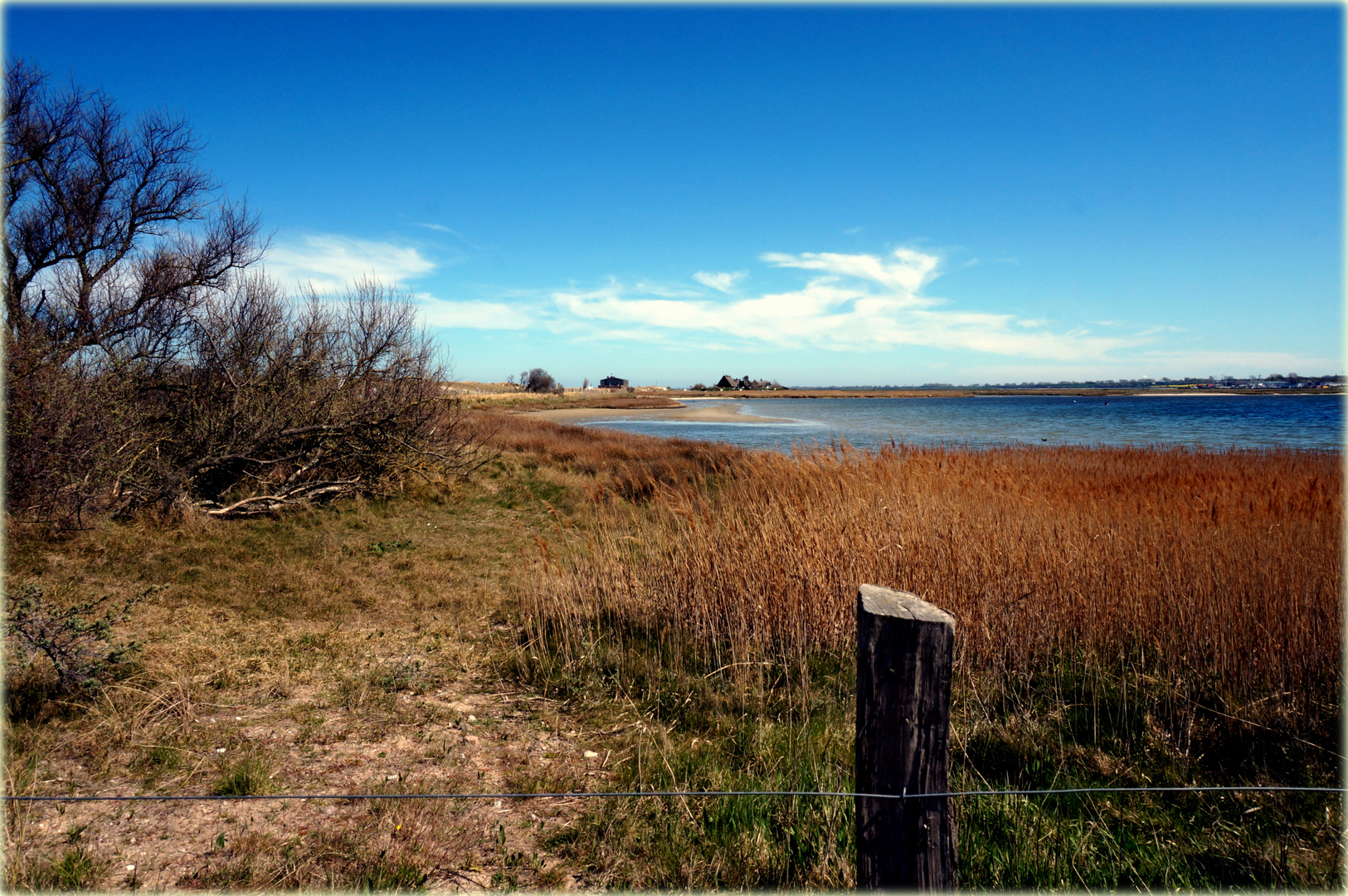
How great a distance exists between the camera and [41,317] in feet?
37.6

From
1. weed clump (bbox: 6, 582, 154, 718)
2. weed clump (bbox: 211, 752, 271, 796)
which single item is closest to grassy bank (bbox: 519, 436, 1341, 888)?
weed clump (bbox: 211, 752, 271, 796)

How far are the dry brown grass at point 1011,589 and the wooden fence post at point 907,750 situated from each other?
234 centimetres

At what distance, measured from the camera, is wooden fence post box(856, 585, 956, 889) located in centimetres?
213

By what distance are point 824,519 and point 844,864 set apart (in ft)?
12.4

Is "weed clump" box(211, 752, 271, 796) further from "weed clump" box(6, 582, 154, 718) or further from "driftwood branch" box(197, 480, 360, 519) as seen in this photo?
"driftwood branch" box(197, 480, 360, 519)

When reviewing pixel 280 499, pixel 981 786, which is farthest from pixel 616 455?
pixel 981 786

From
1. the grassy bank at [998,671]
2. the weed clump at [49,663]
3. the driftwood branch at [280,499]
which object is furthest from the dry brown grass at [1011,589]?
the driftwood branch at [280,499]

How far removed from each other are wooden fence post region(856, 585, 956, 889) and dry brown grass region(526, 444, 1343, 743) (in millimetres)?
2335

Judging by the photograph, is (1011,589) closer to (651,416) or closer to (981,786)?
(981,786)

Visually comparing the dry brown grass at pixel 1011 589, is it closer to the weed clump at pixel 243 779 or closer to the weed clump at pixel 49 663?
the weed clump at pixel 243 779

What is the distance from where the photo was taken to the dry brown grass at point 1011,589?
4.63 meters

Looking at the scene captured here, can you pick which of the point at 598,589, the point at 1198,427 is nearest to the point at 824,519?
the point at 598,589

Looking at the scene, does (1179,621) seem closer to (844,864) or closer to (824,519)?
(824,519)

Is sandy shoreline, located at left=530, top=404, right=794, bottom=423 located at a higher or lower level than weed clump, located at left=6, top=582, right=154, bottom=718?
higher
